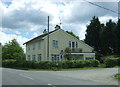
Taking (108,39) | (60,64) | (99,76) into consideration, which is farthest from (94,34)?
(99,76)

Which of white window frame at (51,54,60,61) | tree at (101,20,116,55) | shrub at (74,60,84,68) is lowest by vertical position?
shrub at (74,60,84,68)

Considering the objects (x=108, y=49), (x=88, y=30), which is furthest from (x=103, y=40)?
(x=88, y=30)

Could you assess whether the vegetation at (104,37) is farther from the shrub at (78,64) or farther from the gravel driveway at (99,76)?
the gravel driveway at (99,76)

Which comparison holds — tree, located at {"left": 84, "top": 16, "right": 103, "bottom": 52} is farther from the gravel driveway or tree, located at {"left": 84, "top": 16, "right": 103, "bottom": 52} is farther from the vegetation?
the gravel driveway

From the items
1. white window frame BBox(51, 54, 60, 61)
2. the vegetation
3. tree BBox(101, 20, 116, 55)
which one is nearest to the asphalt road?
white window frame BBox(51, 54, 60, 61)

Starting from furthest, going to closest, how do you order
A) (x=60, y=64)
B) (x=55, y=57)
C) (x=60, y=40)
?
(x=60, y=40) < (x=55, y=57) < (x=60, y=64)

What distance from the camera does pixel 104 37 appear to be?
58.3 meters

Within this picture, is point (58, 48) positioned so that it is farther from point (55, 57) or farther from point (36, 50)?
point (36, 50)

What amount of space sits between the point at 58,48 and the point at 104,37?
78.0ft

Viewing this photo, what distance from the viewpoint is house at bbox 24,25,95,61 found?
38013mm

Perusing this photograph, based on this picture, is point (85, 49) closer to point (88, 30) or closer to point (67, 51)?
point (67, 51)

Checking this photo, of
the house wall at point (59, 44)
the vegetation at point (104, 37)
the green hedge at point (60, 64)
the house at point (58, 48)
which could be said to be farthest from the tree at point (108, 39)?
the green hedge at point (60, 64)

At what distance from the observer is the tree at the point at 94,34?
206ft

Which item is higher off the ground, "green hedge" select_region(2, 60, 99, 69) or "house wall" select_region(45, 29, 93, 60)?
"house wall" select_region(45, 29, 93, 60)
